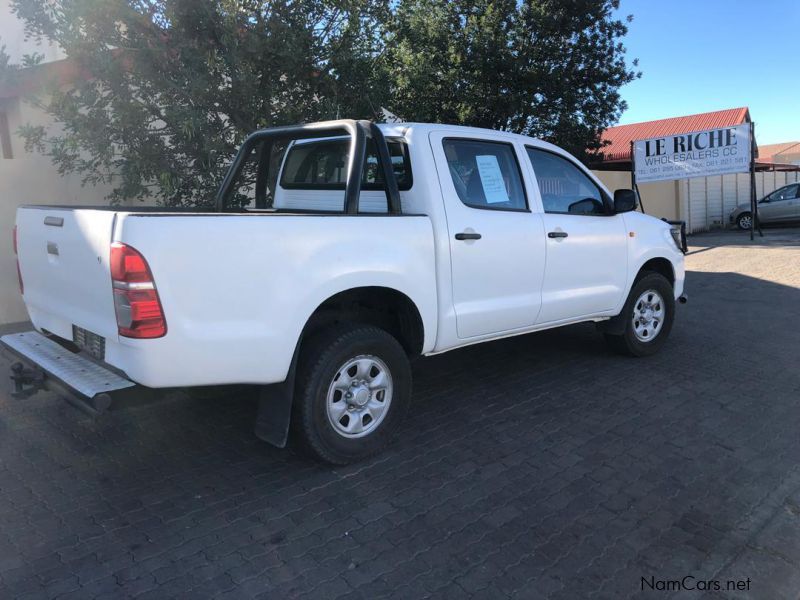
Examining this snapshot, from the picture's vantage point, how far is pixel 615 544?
3018 millimetres

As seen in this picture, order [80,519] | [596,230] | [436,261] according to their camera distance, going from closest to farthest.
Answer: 1. [80,519]
2. [436,261]
3. [596,230]

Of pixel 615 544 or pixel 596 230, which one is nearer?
pixel 615 544

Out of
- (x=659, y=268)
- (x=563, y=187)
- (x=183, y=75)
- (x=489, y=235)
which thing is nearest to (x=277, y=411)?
(x=489, y=235)

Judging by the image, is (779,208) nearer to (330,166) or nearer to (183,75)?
(183,75)

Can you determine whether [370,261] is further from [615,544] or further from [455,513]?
[615,544]

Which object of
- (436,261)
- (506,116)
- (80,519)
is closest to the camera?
(80,519)

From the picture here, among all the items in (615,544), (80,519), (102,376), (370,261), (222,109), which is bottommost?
(615,544)

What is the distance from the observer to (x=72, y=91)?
21.8ft

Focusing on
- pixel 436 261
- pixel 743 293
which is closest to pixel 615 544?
pixel 436 261

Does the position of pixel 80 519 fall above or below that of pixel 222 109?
below

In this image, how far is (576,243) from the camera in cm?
505

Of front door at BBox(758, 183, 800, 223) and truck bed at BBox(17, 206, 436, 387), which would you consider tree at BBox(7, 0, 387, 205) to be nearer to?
truck bed at BBox(17, 206, 436, 387)

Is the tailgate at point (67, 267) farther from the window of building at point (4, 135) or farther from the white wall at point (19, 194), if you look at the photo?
the window of building at point (4, 135)

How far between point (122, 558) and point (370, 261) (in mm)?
1951
